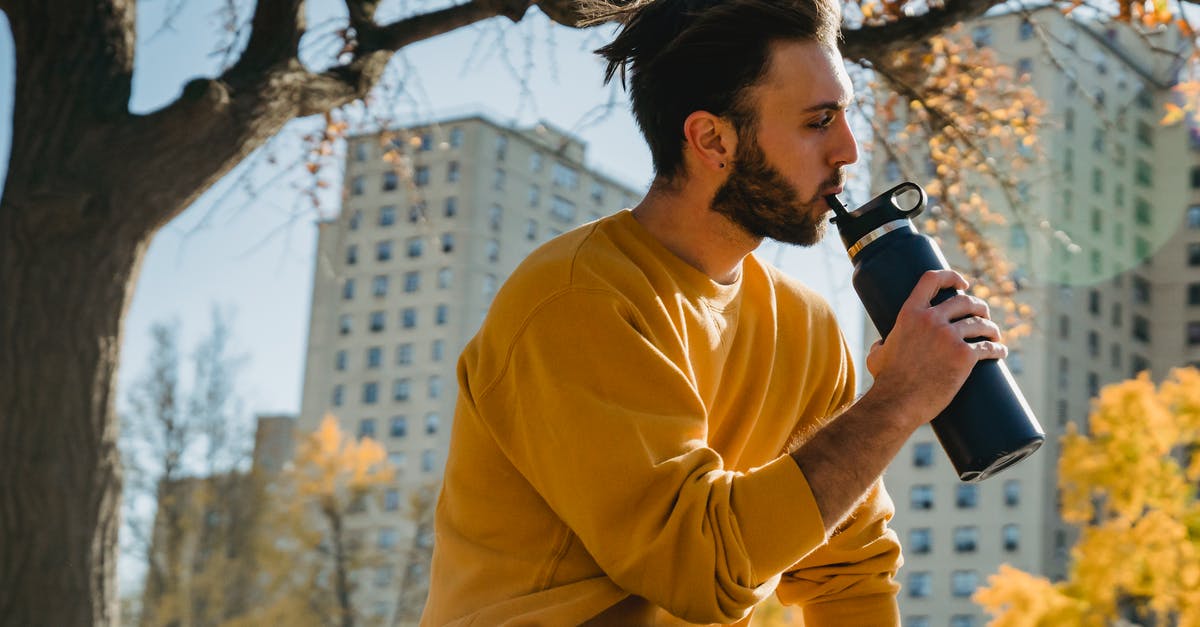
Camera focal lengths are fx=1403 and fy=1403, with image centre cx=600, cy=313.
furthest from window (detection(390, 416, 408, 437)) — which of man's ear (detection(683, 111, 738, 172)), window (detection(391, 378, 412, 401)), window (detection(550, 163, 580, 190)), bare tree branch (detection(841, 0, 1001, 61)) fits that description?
man's ear (detection(683, 111, 738, 172))

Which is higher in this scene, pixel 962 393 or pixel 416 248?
pixel 416 248

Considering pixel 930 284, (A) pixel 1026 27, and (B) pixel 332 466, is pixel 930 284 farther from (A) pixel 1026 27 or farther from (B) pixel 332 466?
(B) pixel 332 466

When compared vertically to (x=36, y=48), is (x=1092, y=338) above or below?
above

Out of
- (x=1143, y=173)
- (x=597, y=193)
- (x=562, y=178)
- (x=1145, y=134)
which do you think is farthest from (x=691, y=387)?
(x=562, y=178)

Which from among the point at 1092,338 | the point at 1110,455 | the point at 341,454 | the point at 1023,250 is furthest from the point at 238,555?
the point at 1092,338

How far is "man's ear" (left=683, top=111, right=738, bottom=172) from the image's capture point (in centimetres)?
210

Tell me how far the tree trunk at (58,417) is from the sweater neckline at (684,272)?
248 centimetres

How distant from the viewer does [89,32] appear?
4465mm

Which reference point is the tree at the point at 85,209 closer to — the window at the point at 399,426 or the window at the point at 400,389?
the window at the point at 399,426

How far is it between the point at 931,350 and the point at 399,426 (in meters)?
70.1

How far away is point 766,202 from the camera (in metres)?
2.09

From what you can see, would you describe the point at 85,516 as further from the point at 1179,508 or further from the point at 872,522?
the point at 1179,508

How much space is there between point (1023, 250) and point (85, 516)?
4.62 meters

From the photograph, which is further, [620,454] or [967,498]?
[967,498]
